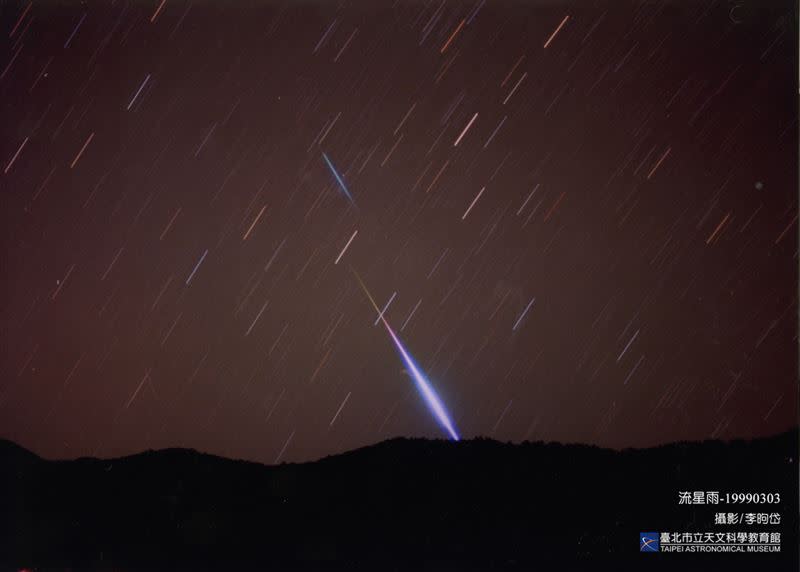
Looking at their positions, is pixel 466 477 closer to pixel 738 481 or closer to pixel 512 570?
pixel 512 570

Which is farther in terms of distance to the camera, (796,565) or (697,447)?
(697,447)

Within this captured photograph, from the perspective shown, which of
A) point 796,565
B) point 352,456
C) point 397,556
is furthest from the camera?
point 352,456

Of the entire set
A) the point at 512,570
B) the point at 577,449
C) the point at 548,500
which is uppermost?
the point at 577,449

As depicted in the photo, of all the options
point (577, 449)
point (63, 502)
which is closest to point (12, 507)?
point (63, 502)

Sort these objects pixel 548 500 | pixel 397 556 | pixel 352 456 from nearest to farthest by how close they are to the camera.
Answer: pixel 397 556 < pixel 548 500 < pixel 352 456

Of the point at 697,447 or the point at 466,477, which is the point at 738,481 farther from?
the point at 466,477

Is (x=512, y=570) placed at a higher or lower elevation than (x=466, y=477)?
lower
